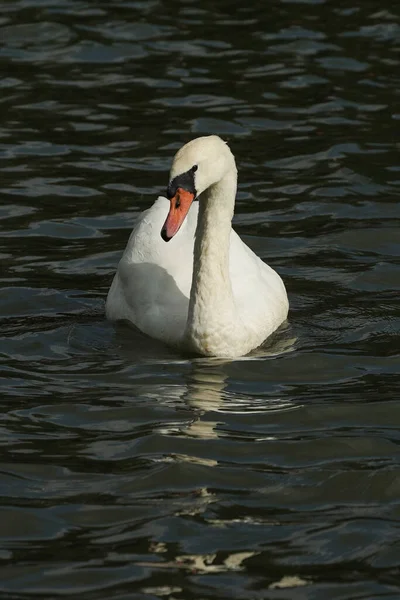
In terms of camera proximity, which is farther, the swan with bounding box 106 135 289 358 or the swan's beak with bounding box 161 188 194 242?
the swan with bounding box 106 135 289 358

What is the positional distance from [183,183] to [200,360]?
4.32 ft

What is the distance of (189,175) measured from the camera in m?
8.90

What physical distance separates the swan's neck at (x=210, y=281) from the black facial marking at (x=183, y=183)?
565mm

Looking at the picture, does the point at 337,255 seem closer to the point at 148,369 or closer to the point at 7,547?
the point at 148,369

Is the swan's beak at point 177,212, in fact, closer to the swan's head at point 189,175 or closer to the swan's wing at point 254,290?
the swan's head at point 189,175

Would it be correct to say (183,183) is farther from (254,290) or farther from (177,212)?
(254,290)

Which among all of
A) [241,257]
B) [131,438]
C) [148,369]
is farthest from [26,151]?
[131,438]

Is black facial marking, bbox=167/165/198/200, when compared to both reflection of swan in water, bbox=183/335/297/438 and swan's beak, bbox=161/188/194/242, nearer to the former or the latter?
swan's beak, bbox=161/188/194/242

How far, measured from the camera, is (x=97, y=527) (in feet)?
22.9

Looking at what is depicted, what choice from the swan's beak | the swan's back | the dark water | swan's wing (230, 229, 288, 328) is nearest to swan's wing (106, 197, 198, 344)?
the swan's back

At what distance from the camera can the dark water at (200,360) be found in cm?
681

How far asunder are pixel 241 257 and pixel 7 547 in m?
4.11

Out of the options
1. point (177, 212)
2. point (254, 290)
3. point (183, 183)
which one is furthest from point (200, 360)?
point (183, 183)

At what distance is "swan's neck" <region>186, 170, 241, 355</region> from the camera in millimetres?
9539
